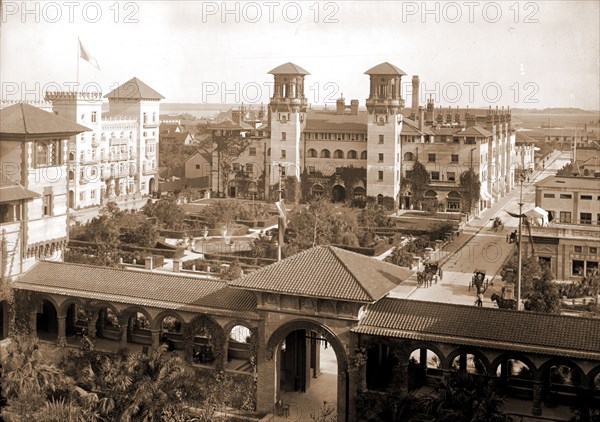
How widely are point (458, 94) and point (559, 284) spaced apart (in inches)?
326

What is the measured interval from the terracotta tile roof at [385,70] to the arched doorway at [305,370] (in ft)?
81.7

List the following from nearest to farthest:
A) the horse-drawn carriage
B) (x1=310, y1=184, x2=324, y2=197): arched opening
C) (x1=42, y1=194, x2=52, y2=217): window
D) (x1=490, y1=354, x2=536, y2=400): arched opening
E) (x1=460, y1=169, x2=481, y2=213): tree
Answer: (x1=490, y1=354, x2=536, y2=400): arched opening, (x1=42, y1=194, x2=52, y2=217): window, the horse-drawn carriage, (x1=460, y1=169, x2=481, y2=213): tree, (x1=310, y1=184, x2=324, y2=197): arched opening

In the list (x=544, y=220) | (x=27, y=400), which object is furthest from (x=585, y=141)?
(x=27, y=400)

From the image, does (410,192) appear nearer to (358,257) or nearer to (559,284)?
(559,284)

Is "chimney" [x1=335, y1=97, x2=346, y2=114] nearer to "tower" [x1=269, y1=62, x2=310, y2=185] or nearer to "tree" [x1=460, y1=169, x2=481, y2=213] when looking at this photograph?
"tower" [x1=269, y1=62, x2=310, y2=185]

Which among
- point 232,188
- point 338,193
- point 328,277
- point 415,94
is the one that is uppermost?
point 415,94

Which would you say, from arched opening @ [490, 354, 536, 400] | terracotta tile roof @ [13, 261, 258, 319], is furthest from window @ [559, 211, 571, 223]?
terracotta tile roof @ [13, 261, 258, 319]

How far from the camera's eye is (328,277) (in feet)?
62.3

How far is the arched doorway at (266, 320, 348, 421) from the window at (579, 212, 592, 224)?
16.1m

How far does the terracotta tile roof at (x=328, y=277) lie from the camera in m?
18.4

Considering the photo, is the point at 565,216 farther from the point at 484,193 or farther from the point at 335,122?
the point at 335,122

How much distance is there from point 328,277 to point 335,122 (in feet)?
108

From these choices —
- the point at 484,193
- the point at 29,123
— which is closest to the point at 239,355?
the point at 29,123

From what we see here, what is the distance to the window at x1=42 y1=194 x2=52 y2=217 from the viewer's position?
2627 cm
